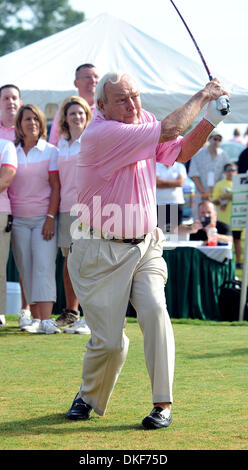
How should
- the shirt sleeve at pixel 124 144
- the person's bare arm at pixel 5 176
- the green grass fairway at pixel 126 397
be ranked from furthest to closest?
the person's bare arm at pixel 5 176 < the shirt sleeve at pixel 124 144 < the green grass fairway at pixel 126 397

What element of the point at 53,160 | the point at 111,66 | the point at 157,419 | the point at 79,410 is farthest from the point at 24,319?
the point at 157,419

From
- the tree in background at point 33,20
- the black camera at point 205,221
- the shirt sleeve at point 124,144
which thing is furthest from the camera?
the tree in background at point 33,20

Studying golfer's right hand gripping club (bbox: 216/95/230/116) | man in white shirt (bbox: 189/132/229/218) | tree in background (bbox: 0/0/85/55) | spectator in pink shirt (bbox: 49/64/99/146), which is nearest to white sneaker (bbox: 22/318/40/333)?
spectator in pink shirt (bbox: 49/64/99/146)

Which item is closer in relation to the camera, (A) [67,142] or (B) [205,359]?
(B) [205,359]

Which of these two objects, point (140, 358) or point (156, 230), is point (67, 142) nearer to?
point (140, 358)

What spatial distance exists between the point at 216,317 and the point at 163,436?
601cm

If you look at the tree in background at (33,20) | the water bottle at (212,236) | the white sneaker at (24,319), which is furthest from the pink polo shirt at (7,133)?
the tree in background at (33,20)

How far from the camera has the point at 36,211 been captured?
918 centimetres

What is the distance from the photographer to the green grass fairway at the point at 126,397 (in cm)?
478

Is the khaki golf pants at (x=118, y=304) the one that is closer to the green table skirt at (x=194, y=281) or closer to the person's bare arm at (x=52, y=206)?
the person's bare arm at (x=52, y=206)

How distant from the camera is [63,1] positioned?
259 feet

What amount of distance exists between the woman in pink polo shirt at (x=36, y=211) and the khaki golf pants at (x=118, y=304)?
12.5 feet

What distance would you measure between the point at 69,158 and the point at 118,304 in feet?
13.7
